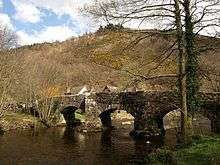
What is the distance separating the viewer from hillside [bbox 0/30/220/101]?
22531 millimetres

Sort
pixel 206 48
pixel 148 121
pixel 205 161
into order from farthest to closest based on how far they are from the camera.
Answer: pixel 148 121 → pixel 206 48 → pixel 205 161

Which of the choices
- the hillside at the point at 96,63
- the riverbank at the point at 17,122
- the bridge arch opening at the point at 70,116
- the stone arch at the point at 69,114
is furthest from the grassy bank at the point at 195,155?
the bridge arch opening at the point at 70,116

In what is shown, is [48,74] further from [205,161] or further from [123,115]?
[205,161]

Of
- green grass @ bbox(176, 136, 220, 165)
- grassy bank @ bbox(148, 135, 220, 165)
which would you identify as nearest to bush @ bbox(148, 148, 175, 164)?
grassy bank @ bbox(148, 135, 220, 165)

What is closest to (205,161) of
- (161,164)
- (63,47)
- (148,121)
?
(161,164)

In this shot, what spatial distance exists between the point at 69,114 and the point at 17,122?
13038 mm

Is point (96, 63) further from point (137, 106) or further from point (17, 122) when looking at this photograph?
point (17, 122)

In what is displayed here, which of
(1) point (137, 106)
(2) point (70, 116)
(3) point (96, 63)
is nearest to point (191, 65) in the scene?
(3) point (96, 63)

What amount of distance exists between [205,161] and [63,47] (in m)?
139

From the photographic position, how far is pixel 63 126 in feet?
187

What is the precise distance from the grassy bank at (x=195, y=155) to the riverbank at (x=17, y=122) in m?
29.1

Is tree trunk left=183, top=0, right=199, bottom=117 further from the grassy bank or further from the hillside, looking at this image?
Result: the grassy bank

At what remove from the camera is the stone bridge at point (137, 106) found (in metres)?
39.0

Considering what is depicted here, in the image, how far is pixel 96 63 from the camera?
1262 inches
